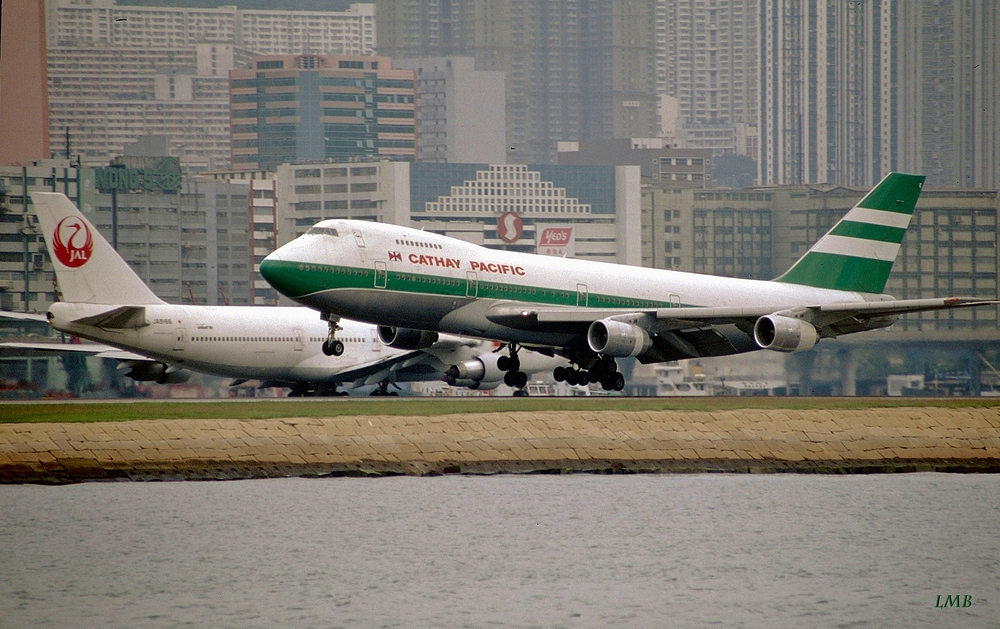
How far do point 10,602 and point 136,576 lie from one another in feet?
9.27

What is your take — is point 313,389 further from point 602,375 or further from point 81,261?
→ point 602,375

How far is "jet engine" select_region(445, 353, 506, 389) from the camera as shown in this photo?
5847cm

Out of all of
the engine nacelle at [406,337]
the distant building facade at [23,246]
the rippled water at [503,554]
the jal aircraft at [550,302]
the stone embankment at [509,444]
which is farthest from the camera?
the distant building facade at [23,246]

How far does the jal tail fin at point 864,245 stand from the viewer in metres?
52.6

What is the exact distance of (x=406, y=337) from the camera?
47.1m

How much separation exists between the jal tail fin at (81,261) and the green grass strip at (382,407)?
48.0 ft

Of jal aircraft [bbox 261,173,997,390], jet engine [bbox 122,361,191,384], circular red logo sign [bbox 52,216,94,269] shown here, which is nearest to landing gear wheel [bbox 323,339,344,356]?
jal aircraft [bbox 261,173,997,390]

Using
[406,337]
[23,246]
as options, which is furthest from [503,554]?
[23,246]

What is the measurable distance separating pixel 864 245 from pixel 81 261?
30.2 m

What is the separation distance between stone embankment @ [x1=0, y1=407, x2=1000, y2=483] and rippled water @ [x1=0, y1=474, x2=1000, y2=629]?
2.73 ft

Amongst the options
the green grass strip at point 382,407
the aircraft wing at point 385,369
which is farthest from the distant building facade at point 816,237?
the green grass strip at point 382,407

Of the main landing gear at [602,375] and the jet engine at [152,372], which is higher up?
the main landing gear at [602,375]

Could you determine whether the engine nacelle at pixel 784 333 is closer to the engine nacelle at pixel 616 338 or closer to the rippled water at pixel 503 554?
the engine nacelle at pixel 616 338

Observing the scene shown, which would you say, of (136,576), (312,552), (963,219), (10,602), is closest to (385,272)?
(312,552)
